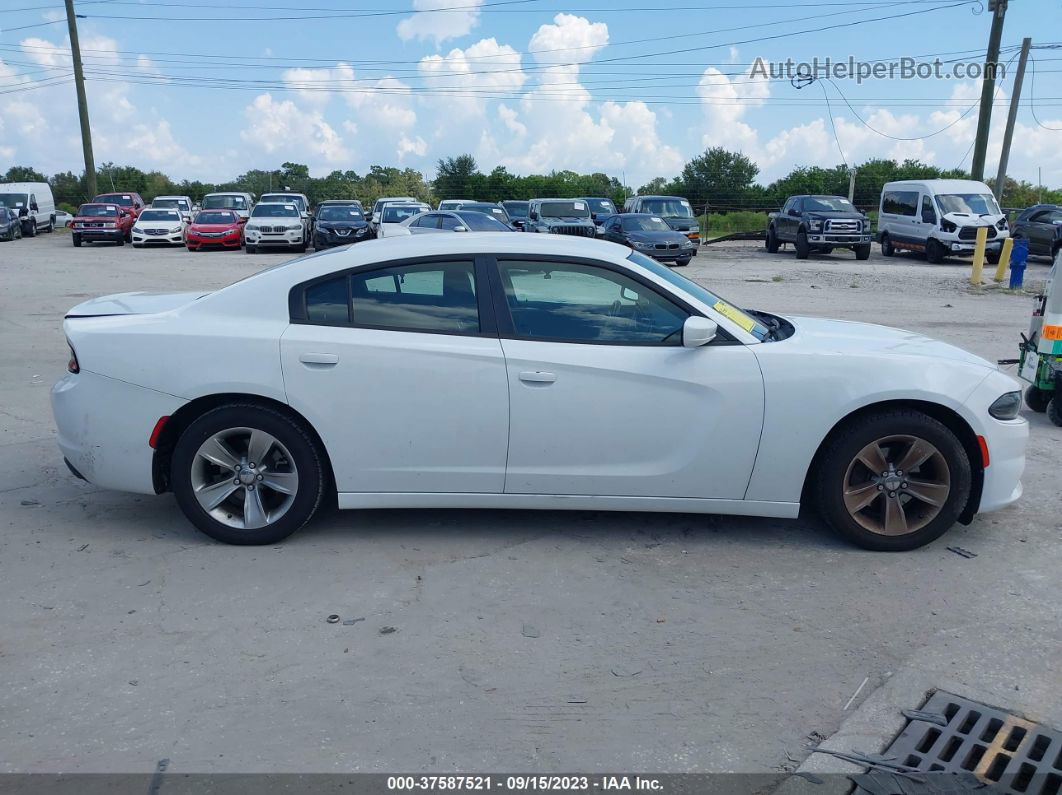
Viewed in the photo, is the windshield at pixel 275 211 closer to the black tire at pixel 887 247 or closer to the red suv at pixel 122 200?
the red suv at pixel 122 200

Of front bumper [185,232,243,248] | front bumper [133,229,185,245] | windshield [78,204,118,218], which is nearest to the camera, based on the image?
front bumper [185,232,243,248]

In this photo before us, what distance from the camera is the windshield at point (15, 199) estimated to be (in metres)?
37.8

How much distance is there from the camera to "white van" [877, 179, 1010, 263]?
25.5 meters

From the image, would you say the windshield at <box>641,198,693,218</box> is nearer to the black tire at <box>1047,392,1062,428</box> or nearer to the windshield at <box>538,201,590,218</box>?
the windshield at <box>538,201,590,218</box>

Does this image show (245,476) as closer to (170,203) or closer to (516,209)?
(516,209)

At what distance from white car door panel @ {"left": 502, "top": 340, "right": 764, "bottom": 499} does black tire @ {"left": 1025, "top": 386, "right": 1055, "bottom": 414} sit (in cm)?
426

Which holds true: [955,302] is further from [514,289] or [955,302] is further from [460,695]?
[460,695]

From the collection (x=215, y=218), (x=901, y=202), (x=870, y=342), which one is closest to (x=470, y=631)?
(x=870, y=342)

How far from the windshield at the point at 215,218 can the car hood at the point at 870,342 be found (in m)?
27.9

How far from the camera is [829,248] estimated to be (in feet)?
93.0

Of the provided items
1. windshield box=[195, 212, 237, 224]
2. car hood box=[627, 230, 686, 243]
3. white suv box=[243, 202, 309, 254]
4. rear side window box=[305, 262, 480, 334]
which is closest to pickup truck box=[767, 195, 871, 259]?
car hood box=[627, 230, 686, 243]

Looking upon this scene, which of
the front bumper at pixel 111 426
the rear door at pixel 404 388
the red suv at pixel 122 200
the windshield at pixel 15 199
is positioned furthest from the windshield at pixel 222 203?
the rear door at pixel 404 388

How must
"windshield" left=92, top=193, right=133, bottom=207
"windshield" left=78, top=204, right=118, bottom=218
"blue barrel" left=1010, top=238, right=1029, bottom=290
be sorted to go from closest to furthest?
"blue barrel" left=1010, top=238, right=1029, bottom=290 → "windshield" left=78, top=204, right=118, bottom=218 → "windshield" left=92, top=193, right=133, bottom=207

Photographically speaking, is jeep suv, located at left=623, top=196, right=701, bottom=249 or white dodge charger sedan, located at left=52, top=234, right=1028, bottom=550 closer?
white dodge charger sedan, located at left=52, top=234, right=1028, bottom=550
